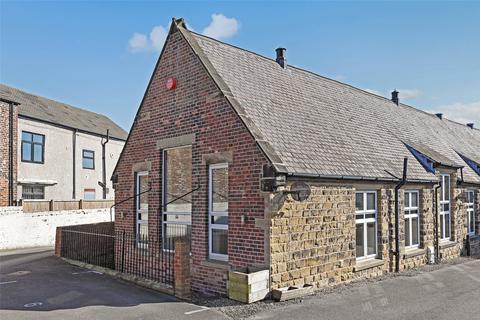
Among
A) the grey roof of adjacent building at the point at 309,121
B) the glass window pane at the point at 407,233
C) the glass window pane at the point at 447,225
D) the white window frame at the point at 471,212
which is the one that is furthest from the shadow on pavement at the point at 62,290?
the white window frame at the point at 471,212

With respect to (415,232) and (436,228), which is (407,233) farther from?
(436,228)

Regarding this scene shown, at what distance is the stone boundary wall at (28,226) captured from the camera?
19375 millimetres

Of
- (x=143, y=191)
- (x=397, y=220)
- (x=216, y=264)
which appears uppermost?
→ (x=143, y=191)

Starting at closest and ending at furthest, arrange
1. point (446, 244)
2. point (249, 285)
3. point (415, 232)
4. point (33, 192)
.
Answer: point (249, 285) < point (415, 232) < point (446, 244) < point (33, 192)

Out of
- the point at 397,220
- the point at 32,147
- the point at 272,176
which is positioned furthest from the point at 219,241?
the point at 32,147

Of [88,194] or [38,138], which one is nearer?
[38,138]

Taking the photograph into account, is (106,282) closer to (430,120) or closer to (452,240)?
(452,240)

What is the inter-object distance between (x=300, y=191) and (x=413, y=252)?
6.27 m

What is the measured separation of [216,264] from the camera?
33.4ft

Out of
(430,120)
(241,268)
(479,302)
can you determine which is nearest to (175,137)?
(241,268)

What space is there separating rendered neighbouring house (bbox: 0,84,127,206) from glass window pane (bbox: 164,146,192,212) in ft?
45.0

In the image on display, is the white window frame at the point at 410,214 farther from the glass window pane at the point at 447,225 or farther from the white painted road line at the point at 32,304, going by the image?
the white painted road line at the point at 32,304

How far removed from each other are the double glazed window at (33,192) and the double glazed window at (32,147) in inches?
66.8

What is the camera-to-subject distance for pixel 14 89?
101 ft
